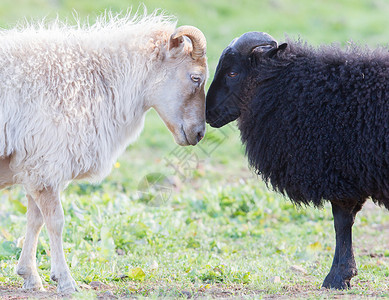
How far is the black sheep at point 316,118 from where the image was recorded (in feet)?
17.0

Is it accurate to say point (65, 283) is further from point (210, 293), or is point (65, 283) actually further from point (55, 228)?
point (210, 293)

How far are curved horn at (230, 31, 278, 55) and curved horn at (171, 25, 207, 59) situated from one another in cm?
34

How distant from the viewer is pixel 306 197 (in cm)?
544

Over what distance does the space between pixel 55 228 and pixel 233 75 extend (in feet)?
6.93

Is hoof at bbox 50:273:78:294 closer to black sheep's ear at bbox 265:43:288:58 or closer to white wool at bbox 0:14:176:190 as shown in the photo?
white wool at bbox 0:14:176:190

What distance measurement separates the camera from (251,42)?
5801mm

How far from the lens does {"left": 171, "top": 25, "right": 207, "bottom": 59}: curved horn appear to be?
18.3 feet

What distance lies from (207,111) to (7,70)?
1.85 meters

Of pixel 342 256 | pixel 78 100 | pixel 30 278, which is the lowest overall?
pixel 30 278

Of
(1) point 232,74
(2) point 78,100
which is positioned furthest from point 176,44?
(2) point 78,100

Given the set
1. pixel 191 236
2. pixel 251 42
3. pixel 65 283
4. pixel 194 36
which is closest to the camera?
pixel 65 283

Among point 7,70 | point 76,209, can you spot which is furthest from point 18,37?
point 76,209

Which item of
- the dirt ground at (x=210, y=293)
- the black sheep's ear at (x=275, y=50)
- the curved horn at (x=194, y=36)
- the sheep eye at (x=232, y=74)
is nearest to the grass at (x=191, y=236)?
the dirt ground at (x=210, y=293)

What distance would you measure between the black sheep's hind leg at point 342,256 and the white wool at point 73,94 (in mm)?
2007
